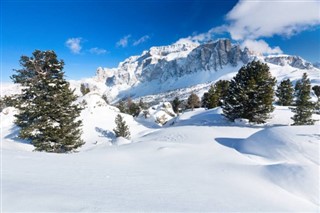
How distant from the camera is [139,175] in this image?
6.64 meters

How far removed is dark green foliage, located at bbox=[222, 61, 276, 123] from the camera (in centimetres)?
2473

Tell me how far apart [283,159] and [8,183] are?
10710 mm

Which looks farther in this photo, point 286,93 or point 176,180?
point 286,93

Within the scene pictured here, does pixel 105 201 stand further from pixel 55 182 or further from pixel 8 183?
pixel 8 183

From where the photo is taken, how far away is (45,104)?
1855 centimetres

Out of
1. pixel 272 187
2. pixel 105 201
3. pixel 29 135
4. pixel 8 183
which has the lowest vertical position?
pixel 272 187

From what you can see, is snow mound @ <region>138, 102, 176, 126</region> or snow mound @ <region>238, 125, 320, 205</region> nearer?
snow mound @ <region>238, 125, 320, 205</region>

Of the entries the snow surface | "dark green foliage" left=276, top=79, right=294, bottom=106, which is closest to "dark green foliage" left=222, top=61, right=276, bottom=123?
the snow surface

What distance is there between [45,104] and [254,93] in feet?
79.8

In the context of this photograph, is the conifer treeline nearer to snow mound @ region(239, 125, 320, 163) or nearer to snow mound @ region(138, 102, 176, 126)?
snow mound @ region(239, 125, 320, 163)

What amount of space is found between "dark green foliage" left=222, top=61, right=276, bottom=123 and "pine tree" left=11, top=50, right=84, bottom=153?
67.3 ft

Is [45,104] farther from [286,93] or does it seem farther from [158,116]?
[286,93]

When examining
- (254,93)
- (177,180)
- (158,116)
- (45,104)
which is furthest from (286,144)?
(158,116)

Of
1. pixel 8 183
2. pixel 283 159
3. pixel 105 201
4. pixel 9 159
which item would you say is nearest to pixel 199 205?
pixel 105 201
